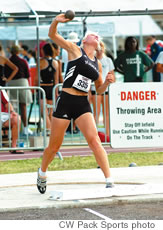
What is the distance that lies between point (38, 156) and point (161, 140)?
3.29 m

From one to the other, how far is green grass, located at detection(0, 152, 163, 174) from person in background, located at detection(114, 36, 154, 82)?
297cm

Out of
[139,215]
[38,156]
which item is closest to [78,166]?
[38,156]

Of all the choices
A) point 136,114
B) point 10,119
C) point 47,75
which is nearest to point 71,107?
point 136,114

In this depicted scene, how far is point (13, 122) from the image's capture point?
14.0m

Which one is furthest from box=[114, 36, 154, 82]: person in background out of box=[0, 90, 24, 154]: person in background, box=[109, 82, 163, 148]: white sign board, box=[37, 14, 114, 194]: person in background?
box=[37, 14, 114, 194]: person in background

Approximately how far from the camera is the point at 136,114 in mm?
11164

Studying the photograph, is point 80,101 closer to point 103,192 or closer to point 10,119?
point 103,192

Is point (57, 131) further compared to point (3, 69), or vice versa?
point (3, 69)

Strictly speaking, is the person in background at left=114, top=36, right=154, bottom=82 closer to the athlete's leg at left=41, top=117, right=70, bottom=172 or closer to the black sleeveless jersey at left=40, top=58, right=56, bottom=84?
the black sleeveless jersey at left=40, top=58, right=56, bottom=84

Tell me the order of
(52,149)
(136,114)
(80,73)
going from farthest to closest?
(136,114) → (52,149) → (80,73)

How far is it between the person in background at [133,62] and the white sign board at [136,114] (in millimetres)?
4833

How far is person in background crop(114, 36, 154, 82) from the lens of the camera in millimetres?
16023

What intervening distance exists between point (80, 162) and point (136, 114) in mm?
1950
